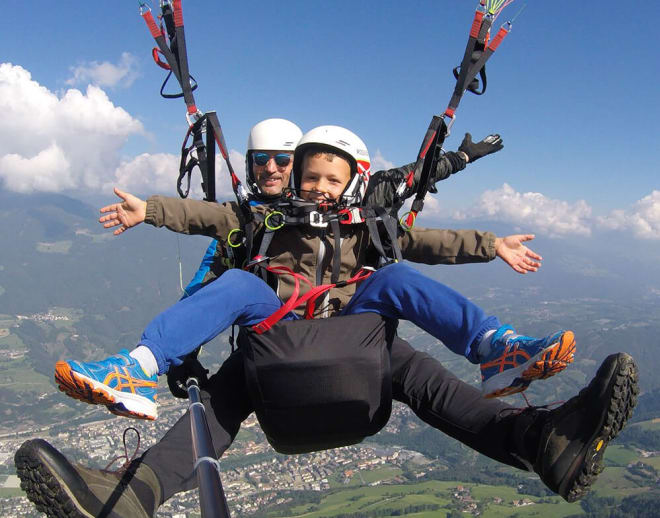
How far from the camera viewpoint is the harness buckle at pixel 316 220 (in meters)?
3.29

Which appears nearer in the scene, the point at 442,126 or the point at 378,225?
the point at 378,225

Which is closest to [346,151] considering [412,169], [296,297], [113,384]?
[412,169]

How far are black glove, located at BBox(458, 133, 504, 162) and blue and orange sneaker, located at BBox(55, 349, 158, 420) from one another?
377 cm

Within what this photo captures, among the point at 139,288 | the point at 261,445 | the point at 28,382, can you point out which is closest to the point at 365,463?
the point at 261,445

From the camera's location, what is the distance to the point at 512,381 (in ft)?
8.18

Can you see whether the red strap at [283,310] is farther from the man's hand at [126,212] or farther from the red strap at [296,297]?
the man's hand at [126,212]

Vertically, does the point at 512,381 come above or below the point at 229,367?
above

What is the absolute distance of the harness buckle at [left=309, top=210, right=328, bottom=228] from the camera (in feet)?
10.8

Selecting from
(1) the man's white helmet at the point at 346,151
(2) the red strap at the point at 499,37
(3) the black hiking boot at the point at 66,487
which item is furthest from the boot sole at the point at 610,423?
(2) the red strap at the point at 499,37

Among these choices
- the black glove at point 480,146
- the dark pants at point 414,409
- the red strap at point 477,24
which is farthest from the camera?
the black glove at point 480,146

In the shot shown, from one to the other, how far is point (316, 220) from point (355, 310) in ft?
2.23

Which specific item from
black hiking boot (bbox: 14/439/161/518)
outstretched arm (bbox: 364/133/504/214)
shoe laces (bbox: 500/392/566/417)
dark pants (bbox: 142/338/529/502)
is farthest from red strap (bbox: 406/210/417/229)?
black hiking boot (bbox: 14/439/161/518)

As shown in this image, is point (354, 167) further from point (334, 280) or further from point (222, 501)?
point (222, 501)

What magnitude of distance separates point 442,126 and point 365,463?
70.4m
